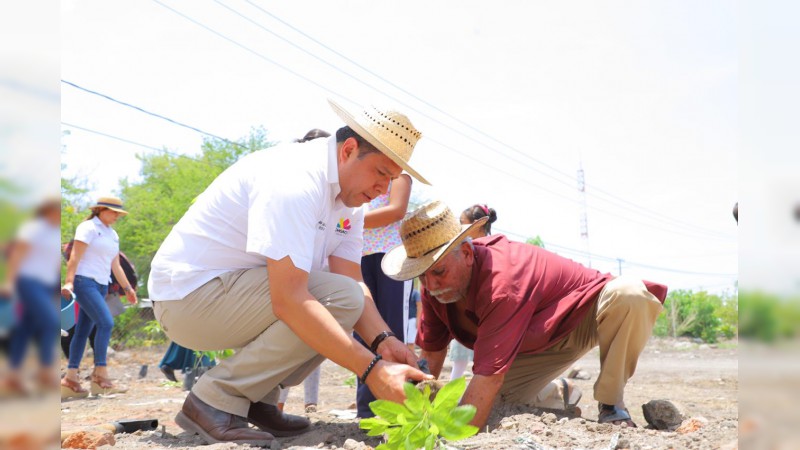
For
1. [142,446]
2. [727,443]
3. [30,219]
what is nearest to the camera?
[30,219]

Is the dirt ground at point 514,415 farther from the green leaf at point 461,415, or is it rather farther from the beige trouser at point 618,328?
the green leaf at point 461,415

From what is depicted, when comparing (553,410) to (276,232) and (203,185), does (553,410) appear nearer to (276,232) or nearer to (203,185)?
(276,232)

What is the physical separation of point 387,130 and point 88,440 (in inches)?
68.6

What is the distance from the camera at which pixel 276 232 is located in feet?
9.00

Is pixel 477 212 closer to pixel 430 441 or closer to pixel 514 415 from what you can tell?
pixel 514 415

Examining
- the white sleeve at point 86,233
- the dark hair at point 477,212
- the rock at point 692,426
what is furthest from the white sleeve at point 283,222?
the white sleeve at point 86,233

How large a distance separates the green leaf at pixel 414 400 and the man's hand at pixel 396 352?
950 mm

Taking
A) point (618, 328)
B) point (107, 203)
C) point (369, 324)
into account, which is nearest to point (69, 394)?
point (107, 203)

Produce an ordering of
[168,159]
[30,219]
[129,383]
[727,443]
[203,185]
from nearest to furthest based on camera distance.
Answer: [30,219] → [727,443] → [129,383] → [203,185] → [168,159]

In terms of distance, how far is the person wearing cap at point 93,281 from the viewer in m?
6.63

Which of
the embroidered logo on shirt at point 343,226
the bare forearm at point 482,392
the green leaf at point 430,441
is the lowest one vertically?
the bare forearm at point 482,392

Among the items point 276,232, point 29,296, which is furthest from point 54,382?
point 276,232

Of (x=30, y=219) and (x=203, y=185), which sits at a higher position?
(x=203, y=185)

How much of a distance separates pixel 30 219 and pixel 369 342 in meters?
2.87
